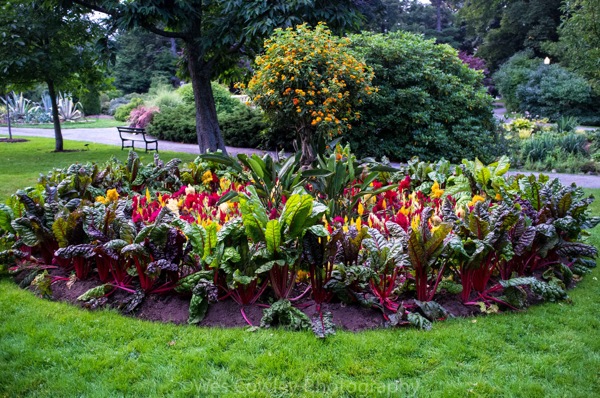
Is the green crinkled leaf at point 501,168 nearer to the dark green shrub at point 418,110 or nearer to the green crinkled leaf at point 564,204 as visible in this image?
the green crinkled leaf at point 564,204

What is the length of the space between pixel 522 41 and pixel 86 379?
3737cm

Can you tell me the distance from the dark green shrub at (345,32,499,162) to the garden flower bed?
6709 millimetres

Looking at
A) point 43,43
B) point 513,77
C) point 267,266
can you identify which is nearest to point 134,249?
point 267,266

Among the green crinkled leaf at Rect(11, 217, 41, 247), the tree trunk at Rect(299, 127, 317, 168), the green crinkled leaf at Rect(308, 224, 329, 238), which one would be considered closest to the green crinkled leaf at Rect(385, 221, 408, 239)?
the green crinkled leaf at Rect(308, 224, 329, 238)

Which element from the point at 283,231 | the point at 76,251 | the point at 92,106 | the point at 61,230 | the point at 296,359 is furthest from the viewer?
the point at 92,106

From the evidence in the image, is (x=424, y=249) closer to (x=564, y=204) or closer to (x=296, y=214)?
(x=296, y=214)

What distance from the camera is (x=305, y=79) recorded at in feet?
24.3

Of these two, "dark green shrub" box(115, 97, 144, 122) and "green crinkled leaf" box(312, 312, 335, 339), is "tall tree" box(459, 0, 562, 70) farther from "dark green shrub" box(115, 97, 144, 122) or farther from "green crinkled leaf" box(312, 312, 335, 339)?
"green crinkled leaf" box(312, 312, 335, 339)

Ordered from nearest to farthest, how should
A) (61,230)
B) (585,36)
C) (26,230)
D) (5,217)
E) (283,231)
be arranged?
(283,231)
(61,230)
(26,230)
(5,217)
(585,36)

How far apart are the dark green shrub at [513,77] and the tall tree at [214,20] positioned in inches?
706

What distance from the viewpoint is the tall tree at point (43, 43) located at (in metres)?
11.0

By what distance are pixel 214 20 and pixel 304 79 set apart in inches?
140

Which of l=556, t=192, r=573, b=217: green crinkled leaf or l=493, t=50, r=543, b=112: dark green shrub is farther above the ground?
l=493, t=50, r=543, b=112: dark green shrub

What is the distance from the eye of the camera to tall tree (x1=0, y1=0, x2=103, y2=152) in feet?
35.9
